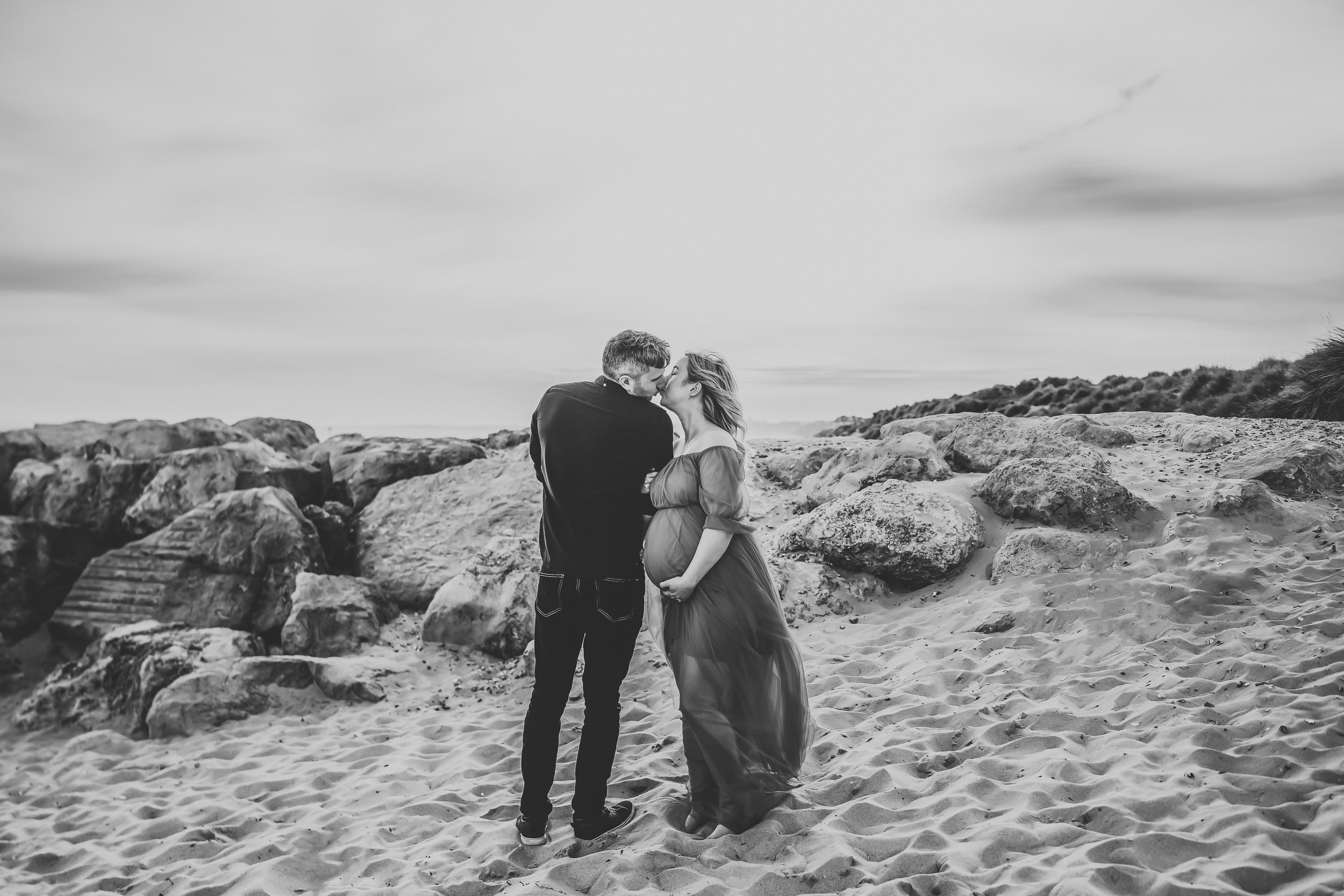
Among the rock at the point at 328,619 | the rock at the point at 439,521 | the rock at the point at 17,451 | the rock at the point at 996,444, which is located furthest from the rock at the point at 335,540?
the rock at the point at 996,444

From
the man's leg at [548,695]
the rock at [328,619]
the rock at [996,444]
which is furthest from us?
the rock at [996,444]

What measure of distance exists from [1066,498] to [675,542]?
4908 mm

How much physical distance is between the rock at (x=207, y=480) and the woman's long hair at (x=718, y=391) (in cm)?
834

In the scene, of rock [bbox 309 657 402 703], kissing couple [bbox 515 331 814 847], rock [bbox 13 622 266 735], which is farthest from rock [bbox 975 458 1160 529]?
rock [bbox 13 622 266 735]

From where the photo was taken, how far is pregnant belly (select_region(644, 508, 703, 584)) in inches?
168

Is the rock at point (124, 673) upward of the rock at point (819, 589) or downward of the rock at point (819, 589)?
downward

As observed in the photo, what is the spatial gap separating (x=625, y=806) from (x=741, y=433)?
215cm

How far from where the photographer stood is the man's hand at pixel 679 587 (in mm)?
4176

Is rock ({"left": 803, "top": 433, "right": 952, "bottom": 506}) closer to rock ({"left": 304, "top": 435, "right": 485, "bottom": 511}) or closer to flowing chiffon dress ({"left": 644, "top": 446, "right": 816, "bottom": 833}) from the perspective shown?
flowing chiffon dress ({"left": 644, "top": 446, "right": 816, "bottom": 833})

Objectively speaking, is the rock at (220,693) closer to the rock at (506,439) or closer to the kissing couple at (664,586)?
the kissing couple at (664,586)

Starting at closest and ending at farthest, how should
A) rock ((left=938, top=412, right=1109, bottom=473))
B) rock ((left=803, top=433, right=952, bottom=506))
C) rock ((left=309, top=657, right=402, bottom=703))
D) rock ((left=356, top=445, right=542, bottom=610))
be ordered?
rock ((left=309, top=657, right=402, bottom=703))
rock ((left=938, top=412, right=1109, bottom=473))
rock ((left=803, top=433, right=952, bottom=506))
rock ((left=356, top=445, right=542, bottom=610))

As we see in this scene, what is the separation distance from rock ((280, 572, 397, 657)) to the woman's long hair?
18.8ft

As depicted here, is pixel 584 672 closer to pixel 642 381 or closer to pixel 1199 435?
pixel 642 381

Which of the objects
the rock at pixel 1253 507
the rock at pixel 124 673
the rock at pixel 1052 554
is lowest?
the rock at pixel 124 673
